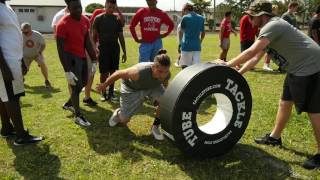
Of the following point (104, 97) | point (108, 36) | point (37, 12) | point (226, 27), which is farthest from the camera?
point (37, 12)

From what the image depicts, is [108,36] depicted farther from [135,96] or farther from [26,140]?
[26,140]

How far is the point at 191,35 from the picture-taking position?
8680 millimetres

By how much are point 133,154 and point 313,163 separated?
7.19 ft

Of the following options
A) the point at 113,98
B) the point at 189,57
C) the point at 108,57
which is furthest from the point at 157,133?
the point at 189,57

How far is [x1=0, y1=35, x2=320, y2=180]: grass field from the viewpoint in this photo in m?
4.68

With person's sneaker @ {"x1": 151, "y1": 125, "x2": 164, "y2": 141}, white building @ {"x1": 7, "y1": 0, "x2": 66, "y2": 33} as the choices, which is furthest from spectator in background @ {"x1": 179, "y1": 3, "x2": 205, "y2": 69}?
white building @ {"x1": 7, "y1": 0, "x2": 66, "y2": 33}

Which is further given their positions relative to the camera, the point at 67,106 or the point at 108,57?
the point at 108,57

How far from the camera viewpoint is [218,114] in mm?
5266

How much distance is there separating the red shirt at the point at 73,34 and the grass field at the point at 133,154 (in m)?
1.20

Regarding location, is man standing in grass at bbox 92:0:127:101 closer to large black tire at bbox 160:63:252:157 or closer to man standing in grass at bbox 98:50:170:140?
man standing in grass at bbox 98:50:170:140

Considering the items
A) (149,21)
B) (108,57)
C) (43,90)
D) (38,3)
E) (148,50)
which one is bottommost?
(43,90)

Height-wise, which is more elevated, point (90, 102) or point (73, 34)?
point (73, 34)

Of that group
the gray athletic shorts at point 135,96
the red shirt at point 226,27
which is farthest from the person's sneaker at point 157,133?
the red shirt at point 226,27

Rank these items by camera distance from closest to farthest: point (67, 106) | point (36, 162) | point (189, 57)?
point (36, 162)
point (67, 106)
point (189, 57)
